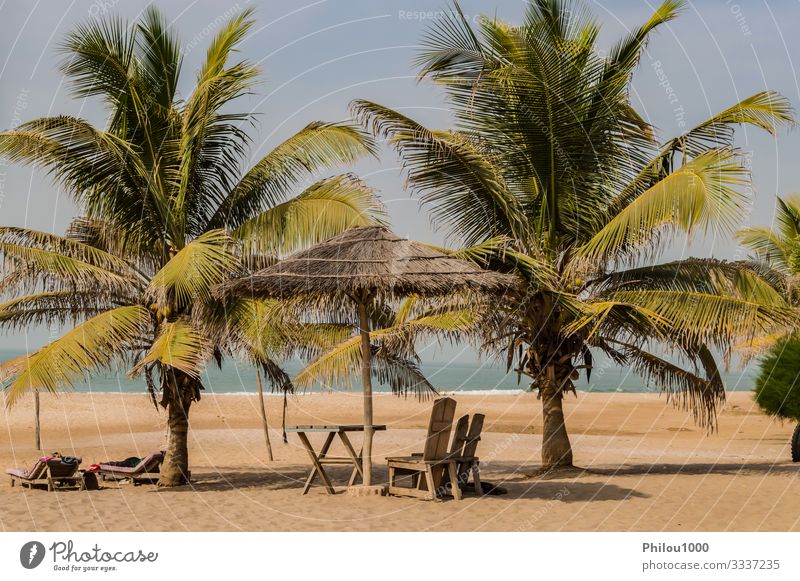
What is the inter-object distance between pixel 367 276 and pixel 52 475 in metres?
5.58

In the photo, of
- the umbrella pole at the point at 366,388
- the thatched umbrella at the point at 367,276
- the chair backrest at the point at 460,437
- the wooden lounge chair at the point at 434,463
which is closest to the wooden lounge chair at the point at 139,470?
the thatched umbrella at the point at 367,276

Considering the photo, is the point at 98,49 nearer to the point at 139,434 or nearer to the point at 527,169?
the point at 527,169

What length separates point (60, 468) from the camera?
1291 centimetres

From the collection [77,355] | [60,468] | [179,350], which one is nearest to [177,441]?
[60,468]

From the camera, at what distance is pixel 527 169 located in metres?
14.6

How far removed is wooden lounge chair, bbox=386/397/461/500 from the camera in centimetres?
1176

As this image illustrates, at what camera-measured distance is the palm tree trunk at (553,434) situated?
14.4m

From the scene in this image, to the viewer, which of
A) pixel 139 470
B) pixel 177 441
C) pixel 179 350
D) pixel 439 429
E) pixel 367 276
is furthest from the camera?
pixel 177 441

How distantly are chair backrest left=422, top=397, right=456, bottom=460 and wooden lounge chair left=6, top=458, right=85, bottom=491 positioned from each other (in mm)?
5128

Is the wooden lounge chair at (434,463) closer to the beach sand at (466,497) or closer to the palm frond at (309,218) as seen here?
the beach sand at (466,497)

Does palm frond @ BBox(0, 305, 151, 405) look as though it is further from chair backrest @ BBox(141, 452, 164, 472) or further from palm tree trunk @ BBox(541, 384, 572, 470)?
palm tree trunk @ BBox(541, 384, 572, 470)

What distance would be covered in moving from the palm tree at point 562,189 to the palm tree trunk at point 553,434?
0.8 inches

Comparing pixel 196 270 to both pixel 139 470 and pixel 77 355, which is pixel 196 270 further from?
pixel 139 470

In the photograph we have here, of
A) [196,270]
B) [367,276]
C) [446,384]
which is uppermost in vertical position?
[196,270]
